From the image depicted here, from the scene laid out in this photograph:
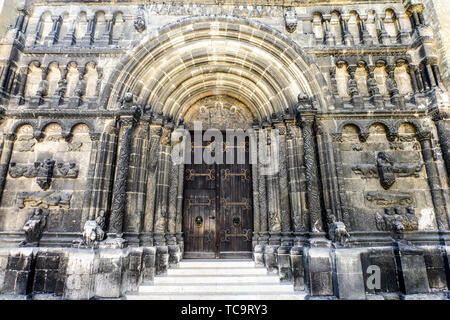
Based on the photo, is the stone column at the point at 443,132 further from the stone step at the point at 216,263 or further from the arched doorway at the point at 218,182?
the stone step at the point at 216,263

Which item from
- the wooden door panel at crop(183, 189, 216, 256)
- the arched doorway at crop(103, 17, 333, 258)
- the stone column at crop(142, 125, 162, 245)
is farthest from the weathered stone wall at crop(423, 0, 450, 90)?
the stone column at crop(142, 125, 162, 245)

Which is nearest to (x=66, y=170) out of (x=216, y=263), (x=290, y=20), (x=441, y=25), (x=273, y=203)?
(x=216, y=263)

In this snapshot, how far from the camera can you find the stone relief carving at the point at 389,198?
5.31 meters

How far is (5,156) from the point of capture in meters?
5.47

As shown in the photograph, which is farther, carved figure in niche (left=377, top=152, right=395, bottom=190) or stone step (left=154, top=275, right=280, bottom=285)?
carved figure in niche (left=377, top=152, right=395, bottom=190)

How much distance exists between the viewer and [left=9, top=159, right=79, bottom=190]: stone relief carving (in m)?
5.31

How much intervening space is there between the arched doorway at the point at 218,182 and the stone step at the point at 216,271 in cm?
74

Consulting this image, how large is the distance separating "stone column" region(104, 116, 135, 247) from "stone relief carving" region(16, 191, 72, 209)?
1.12m

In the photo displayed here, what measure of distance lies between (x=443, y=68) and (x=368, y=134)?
2481 mm

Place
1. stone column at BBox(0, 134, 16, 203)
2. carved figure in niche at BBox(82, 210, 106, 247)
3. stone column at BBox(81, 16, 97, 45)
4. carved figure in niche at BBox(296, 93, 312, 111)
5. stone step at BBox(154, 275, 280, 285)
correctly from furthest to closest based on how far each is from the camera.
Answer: stone column at BBox(81, 16, 97, 45), carved figure in niche at BBox(296, 93, 312, 111), stone column at BBox(0, 134, 16, 203), stone step at BBox(154, 275, 280, 285), carved figure in niche at BBox(82, 210, 106, 247)

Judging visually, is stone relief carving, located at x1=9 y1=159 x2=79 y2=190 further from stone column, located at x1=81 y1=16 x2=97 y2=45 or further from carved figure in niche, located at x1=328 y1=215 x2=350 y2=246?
carved figure in niche, located at x1=328 y1=215 x2=350 y2=246

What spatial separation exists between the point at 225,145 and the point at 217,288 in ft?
11.8

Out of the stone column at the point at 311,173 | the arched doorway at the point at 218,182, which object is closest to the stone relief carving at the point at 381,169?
the stone column at the point at 311,173

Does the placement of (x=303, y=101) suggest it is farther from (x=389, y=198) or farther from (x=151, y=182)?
(x=151, y=182)
